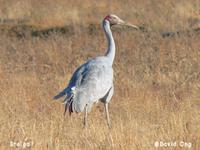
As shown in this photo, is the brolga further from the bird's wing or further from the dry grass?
the dry grass

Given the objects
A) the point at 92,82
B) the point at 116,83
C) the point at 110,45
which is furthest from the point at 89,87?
the point at 116,83

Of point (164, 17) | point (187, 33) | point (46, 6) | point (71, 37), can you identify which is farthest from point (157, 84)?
point (46, 6)

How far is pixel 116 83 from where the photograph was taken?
11.2m

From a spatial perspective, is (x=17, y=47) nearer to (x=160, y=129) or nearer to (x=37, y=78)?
(x=37, y=78)

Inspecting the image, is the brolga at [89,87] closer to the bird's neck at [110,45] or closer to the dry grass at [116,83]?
the bird's neck at [110,45]

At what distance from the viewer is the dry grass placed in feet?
24.4

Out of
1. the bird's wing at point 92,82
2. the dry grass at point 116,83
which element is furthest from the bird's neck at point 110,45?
the dry grass at point 116,83

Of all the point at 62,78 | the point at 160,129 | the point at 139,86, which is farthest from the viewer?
the point at 62,78

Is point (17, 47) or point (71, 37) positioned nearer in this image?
point (17, 47)

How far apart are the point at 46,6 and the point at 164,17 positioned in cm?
618

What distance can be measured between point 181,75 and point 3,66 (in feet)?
10.1

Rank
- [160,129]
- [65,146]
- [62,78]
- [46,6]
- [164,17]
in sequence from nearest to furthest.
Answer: [65,146] → [160,129] → [62,78] → [164,17] → [46,6]

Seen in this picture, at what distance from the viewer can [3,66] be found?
43.3 ft

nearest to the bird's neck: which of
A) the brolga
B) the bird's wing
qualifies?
the brolga
